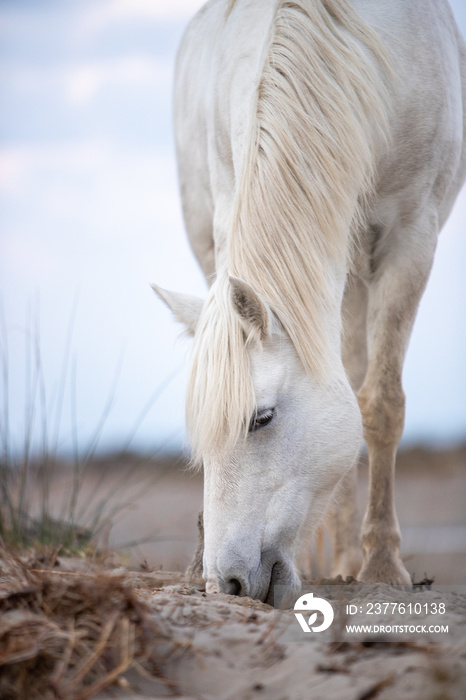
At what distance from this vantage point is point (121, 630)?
1.24 metres

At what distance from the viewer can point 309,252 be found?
2.26 m

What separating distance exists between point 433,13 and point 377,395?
65.6 inches

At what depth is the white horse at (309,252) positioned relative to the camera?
2.04 m

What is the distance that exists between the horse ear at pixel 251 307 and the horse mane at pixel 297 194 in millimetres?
35

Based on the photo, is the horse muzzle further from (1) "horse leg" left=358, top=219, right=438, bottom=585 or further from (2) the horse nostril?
(1) "horse leg" left=358, top=219, right=438, bottom=585

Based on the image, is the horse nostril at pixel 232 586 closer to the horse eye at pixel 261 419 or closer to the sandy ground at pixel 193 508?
the horse eye at pixel 261 419

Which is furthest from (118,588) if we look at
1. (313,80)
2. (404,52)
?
(404,52)

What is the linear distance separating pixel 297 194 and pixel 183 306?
553 mm

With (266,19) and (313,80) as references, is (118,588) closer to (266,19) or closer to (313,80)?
(313,80)

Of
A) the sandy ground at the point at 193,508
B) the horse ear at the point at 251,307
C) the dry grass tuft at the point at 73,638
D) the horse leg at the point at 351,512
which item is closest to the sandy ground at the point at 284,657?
the dry grass tuft at the point at 73,638

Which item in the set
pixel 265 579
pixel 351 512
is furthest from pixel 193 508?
pixel 265 579

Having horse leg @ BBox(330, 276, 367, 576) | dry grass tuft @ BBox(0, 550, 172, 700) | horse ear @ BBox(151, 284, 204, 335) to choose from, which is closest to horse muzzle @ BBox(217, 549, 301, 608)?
dry grass tuft @ BBox(0, 550, 172, 700)

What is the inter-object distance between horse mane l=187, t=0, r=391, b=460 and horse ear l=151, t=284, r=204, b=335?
0.19 metres

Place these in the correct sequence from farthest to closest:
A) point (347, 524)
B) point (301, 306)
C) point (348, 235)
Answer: point (347, 524) → point (348, 235) → point (301, 306)
